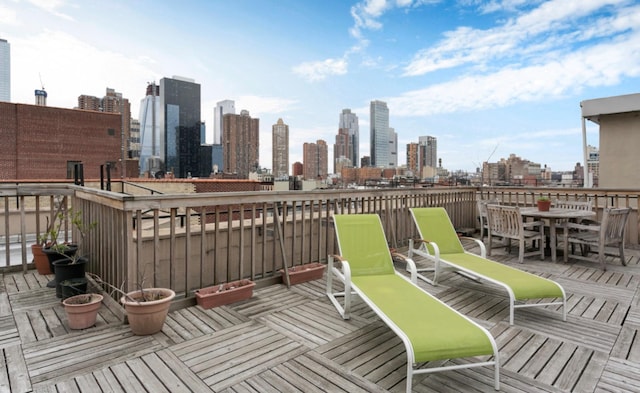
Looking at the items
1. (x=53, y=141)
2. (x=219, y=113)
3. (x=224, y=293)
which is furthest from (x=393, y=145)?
(x=219, y=113)

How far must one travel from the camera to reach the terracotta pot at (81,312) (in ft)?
9.39

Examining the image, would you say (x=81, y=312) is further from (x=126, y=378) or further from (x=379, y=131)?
(x=379, y=131)

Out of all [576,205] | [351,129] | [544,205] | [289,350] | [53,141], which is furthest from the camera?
[351,129]

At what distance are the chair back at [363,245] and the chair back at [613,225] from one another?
142 inches

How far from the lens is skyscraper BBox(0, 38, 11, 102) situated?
105 feet

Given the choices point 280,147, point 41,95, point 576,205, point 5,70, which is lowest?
point 576,205

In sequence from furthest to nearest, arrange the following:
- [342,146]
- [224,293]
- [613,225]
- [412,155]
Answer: [342,146] → [412,155] → [613,225] → [224,293]

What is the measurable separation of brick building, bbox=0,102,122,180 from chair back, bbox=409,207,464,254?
31131mm

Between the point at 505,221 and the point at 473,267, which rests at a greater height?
the point at 505,221

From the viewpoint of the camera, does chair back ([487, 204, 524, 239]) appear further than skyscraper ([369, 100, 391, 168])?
No

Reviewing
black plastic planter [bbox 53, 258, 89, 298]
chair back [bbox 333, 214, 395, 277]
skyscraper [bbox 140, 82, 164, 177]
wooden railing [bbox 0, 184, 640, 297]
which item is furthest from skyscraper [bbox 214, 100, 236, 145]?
chair back [bbox 333, 214, 395, 277]

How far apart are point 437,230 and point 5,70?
43.8m

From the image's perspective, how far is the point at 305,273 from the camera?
4.43 meters

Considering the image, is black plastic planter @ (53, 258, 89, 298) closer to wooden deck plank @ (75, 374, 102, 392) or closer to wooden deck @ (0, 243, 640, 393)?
wooden deck @ (0, 243, 640, 393)
